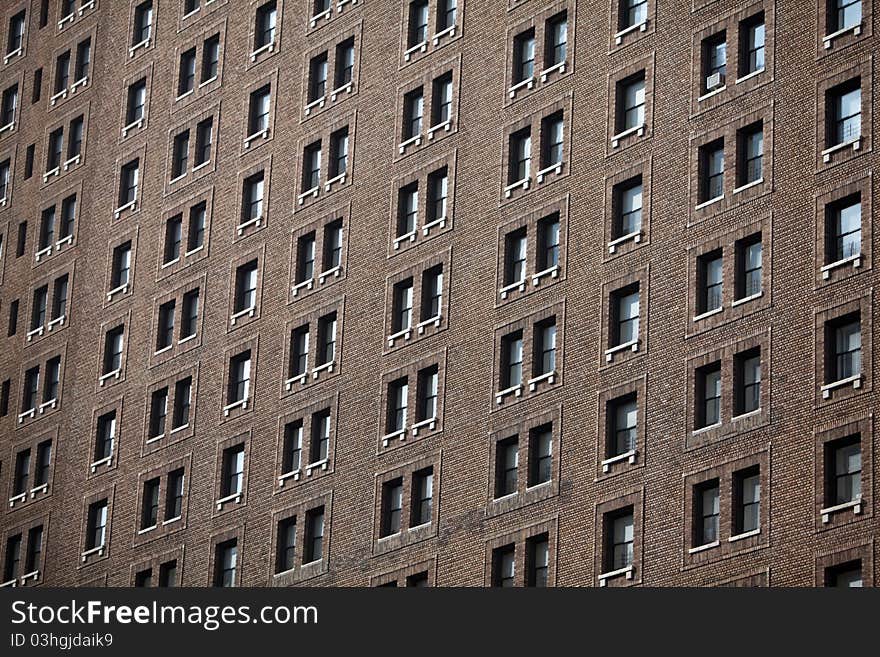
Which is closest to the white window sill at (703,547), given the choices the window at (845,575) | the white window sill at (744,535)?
the white window sill at (744,535)

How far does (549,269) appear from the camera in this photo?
124062mm

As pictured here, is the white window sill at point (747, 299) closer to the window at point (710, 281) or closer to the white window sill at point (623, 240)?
the window at point (710, 281)

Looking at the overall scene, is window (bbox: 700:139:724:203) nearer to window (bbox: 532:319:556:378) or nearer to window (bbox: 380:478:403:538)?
window (bbox: 532:319:556:378)

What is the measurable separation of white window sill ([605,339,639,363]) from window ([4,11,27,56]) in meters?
50.7

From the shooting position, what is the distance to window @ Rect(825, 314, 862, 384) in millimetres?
111438

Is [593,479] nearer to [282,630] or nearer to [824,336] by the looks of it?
[824,336]

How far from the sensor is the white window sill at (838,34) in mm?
115081

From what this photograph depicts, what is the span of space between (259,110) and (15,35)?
80.5 ft

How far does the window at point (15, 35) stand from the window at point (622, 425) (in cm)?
5193

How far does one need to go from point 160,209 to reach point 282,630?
165 feet

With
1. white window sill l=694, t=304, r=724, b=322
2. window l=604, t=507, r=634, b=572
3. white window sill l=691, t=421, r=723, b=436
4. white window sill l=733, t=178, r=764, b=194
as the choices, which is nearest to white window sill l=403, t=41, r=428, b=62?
white window sill l=733, t=178, r=764, b=194

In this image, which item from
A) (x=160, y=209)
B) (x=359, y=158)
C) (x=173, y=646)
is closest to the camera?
(x=173, y=646)

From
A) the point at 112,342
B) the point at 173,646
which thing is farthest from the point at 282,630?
the point at 112,342

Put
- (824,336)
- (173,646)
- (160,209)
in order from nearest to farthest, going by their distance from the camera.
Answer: (173,646), (824,336), (160,209)
